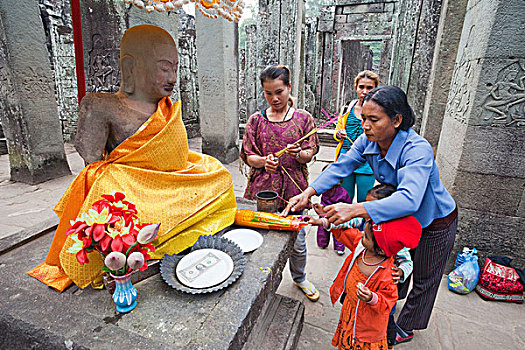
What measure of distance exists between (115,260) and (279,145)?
5.11 feet

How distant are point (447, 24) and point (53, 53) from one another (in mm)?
9295

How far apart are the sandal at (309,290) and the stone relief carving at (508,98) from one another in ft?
→ 7.08

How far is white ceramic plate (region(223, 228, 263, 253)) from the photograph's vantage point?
187cm

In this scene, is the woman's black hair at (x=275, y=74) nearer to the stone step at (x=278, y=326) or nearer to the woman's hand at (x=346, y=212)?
the woman's hand at (x=346, y=212)

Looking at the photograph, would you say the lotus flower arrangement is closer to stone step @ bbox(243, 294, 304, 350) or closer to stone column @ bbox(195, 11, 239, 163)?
stone step @ bbox(243, 294, 304, 350)

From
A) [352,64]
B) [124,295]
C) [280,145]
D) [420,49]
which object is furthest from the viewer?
[352,64]

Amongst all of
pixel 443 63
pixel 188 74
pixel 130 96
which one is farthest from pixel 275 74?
pixel 188 74

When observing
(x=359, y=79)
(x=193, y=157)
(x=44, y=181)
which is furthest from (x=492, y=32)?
(x=44, y=181)

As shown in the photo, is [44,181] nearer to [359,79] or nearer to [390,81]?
[359,79]

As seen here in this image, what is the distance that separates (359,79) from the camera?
3.15 m

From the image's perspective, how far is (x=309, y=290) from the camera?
2654 mm

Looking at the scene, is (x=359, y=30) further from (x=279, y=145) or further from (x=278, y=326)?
(x=278, y=326)

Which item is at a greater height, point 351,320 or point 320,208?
point 320,208

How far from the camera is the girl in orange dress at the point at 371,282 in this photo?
5.14 feet
